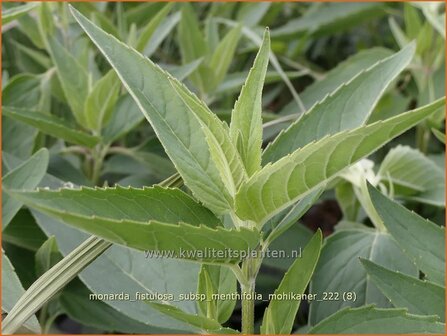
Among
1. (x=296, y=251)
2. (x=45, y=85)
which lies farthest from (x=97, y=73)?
(x=296, y=251)

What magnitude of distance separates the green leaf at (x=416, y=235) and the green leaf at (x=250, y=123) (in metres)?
0.13

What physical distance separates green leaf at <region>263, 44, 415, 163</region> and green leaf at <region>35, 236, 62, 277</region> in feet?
0.67

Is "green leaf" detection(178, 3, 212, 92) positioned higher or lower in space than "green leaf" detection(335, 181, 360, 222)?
higher

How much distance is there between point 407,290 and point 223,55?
42 centimetres

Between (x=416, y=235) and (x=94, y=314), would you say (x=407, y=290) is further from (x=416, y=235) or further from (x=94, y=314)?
(x=94, y=314)

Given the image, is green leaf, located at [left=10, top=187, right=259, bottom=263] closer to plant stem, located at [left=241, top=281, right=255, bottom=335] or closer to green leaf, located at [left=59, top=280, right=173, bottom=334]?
plant stem, located at [left=241, top=281, right=255, bottom=335]

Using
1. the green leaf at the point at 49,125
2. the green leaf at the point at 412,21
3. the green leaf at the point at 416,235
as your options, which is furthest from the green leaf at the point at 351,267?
the green leaf at the point at 412,21

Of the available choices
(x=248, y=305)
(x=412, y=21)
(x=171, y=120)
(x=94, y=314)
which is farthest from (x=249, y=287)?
(x=412, y=21)

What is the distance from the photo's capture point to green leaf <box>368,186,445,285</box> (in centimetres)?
53

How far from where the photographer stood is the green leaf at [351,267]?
1.90 ft

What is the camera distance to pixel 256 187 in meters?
0.40

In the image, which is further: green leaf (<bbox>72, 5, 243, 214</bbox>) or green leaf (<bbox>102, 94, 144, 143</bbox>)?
green leaf (<bbox>102, 94, 144, 143</bbox>)

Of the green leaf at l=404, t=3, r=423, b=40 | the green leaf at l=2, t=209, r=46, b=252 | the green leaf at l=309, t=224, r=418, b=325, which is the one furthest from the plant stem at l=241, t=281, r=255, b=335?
the green leaf at l=404, t=3, r=423, b=40

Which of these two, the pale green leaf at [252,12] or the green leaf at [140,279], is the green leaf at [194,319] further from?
the pale green leaf at [252,12]
